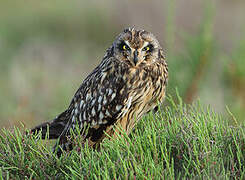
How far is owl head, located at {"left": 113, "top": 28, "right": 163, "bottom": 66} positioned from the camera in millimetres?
4000

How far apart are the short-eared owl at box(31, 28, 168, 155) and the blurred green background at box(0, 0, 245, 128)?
870 mm

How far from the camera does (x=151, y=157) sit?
9.53 feet

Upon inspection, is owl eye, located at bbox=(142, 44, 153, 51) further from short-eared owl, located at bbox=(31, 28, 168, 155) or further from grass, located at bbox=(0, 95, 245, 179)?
grass, located at bbox=(0, 95, 245, 179)

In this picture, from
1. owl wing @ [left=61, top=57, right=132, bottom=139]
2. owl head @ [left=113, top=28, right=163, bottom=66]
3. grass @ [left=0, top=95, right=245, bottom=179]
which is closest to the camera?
grass @ [left=0, top=95, right=245, bottom=179]

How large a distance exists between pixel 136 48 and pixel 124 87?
0.37m

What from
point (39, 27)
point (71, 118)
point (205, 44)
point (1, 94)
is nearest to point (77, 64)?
point (1, 94)

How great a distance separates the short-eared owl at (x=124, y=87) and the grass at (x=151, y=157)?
0.77 m

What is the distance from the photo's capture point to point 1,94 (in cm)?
830

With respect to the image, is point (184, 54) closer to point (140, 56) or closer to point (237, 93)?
point (237, 93)

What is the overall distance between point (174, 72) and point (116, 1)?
10433 millimetres

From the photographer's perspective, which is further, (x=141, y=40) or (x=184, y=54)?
(x=184, y=54)

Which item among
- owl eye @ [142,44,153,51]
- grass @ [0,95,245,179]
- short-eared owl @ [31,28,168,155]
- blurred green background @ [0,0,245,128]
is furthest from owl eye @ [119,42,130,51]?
blurred green background @ [0,0,245,128]

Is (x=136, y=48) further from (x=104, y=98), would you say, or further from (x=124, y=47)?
(x=104, y=98)

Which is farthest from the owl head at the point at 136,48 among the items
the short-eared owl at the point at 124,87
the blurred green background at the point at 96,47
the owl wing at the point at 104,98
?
the blurred green background at the point at 96,47
